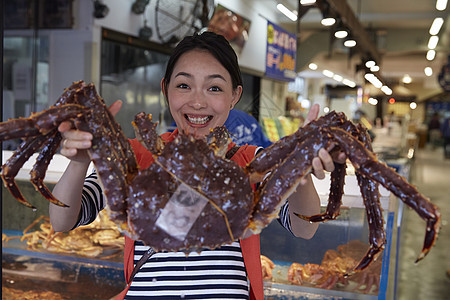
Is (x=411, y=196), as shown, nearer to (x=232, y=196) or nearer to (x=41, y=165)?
(x=232, y=196)

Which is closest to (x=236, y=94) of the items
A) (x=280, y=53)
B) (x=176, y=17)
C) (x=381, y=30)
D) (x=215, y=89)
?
(x=215, y=89)

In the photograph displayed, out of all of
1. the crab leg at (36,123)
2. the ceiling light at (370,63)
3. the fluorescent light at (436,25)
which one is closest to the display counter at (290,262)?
the crab leg at (36,123)

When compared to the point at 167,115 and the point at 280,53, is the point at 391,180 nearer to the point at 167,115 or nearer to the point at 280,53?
the point at 167,115

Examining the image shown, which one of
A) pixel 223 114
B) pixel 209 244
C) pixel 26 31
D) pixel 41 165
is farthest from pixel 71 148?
pixel 26 31

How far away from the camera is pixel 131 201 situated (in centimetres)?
100

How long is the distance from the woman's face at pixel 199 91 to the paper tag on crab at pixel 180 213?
1.16 feet

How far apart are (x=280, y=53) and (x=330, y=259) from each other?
148 inches

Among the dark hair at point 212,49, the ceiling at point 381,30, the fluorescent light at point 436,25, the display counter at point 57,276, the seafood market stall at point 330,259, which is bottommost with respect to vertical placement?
the display counter at point 57,276

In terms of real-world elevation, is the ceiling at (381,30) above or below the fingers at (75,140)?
above

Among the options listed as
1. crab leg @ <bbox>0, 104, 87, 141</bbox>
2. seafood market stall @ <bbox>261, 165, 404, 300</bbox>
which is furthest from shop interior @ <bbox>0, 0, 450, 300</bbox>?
crab leg @ <bbox>0, 104, 87, 141</bbox>

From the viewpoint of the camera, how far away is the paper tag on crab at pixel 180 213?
98 centimetres

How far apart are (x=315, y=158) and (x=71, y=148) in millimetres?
556

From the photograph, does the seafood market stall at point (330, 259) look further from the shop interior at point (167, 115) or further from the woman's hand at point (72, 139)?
the woman's hand at point (72, 139)

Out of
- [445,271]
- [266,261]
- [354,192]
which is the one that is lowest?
[445,271]
